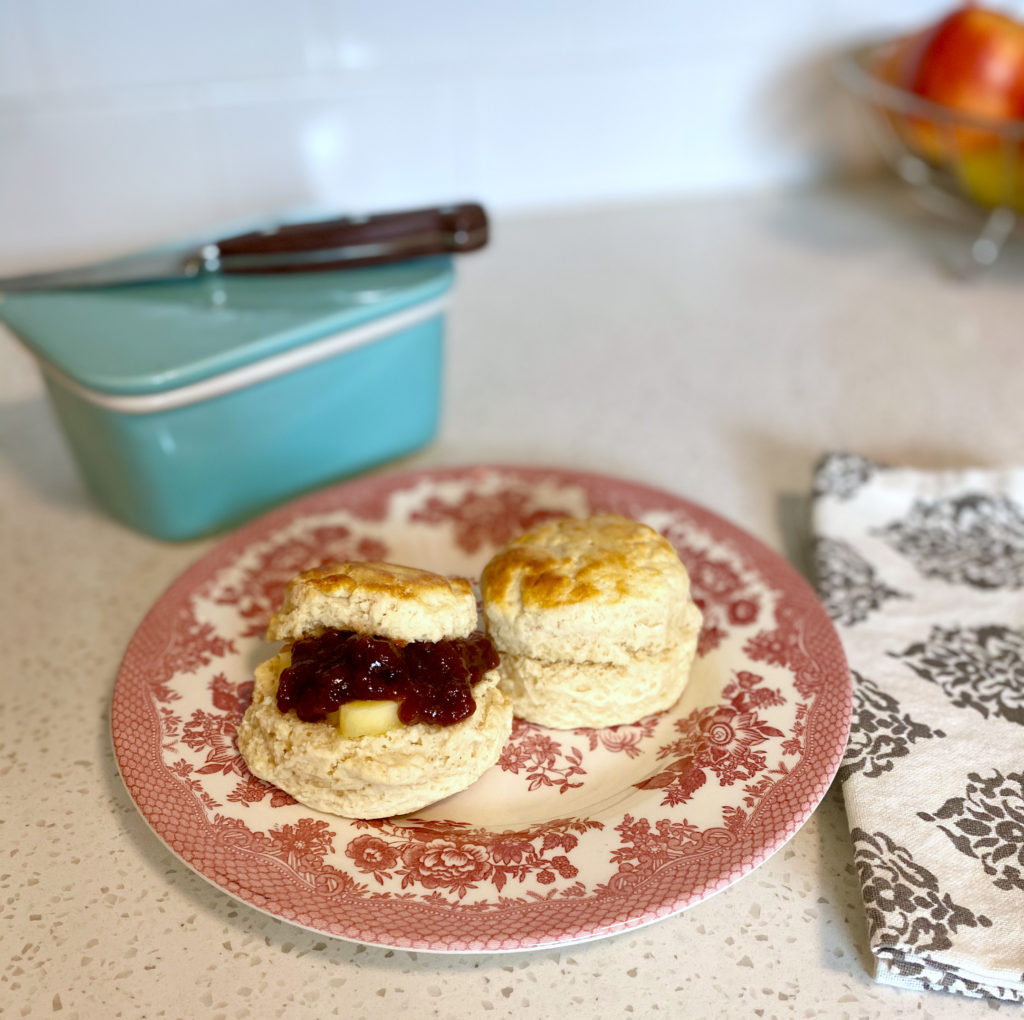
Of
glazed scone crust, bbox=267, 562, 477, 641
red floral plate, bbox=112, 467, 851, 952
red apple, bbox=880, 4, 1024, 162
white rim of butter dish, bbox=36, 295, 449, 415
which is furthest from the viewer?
red apple, bbox=880, 4, 1024, 162

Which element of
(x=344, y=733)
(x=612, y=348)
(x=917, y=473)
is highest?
(x=344, y=733)

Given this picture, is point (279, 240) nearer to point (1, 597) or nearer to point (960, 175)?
point (1, 597)

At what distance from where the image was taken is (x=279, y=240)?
1.21m

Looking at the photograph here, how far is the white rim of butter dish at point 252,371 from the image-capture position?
102cm

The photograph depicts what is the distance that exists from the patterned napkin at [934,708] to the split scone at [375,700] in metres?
0.33

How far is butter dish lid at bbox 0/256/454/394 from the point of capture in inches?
40.6

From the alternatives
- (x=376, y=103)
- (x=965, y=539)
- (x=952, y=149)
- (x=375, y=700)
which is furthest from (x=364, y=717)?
(x=952, y=149)

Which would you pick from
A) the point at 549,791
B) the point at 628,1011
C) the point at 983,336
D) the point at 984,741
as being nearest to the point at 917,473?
the point at 984,741

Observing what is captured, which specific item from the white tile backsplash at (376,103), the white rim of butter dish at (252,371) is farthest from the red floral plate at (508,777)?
the white tile backsplash at (376,103)

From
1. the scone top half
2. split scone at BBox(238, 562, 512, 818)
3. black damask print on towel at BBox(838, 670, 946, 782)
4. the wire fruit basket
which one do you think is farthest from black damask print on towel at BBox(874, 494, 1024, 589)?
the wire fruit basket

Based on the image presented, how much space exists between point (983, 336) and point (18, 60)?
1.59 m

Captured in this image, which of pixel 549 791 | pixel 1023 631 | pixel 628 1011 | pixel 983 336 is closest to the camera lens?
pixel 628 1011

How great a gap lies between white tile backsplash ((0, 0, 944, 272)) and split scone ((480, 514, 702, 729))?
937 mm

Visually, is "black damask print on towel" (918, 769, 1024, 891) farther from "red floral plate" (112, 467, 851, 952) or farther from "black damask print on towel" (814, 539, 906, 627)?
"black damask print on towel" (814, 539, 906, 627)
